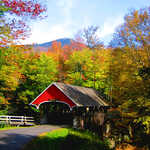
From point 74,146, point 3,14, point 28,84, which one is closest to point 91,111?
point 28,84

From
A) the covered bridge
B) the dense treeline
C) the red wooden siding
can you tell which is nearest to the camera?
the dense treeline

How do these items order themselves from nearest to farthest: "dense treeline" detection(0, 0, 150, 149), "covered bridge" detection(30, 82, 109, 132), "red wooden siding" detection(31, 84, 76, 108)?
"dense treeline" detection(0, 0, 150, 149) < "covered bridge" detection(30, 82, 109, 132) < "red wooden siding" detection(31, 84, 76, 108)

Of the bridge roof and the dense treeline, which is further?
the bridge roof

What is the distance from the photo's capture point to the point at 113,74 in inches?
851

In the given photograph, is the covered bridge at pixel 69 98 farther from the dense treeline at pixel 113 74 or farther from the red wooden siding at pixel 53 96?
the dense treeline at pixel 113 74

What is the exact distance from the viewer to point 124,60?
17781 millimetres

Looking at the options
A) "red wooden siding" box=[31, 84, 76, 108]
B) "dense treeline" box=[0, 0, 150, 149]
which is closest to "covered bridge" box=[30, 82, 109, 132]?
"red wooden siding" box=[31, 84, 76, 108]

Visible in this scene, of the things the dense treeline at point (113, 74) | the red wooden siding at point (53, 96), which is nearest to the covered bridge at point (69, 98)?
the red wooden siding at point (53, 96)

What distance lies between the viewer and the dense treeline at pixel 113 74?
11664 mm

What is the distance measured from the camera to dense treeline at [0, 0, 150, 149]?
459 inches

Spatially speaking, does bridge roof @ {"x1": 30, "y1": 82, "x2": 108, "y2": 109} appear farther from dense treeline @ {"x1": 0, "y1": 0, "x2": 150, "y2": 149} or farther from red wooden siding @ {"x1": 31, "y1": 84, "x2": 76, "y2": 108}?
dense treeline @ {"x1": 0, "y1": 0, "x2": 150, "y2": 149}

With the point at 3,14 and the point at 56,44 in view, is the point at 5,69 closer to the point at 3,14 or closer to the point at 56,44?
the point at 3,14

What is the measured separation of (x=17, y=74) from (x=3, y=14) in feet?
47.8

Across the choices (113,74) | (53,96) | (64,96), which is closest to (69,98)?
(64,96)
